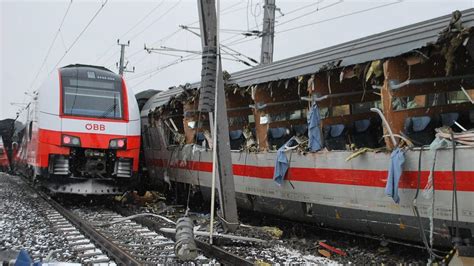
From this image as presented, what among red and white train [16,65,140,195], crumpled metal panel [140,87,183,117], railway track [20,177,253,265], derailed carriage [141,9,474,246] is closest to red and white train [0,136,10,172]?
crumpled metal panel [140,87,183,117]

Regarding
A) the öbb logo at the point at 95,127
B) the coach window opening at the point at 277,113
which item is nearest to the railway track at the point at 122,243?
the öbb logo at the point at 95,127

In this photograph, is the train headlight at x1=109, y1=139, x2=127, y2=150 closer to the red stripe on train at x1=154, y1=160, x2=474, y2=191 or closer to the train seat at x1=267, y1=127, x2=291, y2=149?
the red stripe on train at x1=154, y1=160, x2=474, y2=191

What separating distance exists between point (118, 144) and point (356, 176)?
6.75 m

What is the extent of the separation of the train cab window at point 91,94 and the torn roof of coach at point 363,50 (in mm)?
4349

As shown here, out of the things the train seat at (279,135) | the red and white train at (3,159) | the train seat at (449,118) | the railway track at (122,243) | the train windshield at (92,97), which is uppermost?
the train windshield at (92,97)

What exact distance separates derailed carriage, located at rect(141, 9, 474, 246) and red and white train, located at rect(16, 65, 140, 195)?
336 cm

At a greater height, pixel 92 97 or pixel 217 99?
pixel 92 97

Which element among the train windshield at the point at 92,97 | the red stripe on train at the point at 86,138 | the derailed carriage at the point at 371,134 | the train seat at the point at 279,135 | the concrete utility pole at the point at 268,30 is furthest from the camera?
the concrete utility pole at the point at 268,30

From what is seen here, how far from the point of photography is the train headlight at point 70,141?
1073 cm

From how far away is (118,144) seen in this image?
443 inches

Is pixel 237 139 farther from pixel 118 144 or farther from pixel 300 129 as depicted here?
pixel 118 144

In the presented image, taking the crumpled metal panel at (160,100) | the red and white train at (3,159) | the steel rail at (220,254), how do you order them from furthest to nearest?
1. the red and white train at (3,159)
2. the crumpled metal panel at (160,100)
3. the steel rail at (220,254)

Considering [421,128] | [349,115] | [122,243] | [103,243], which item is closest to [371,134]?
[349,115]

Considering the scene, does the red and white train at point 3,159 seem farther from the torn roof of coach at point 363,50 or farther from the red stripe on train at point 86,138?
the torn roof of coach at point 363,50
